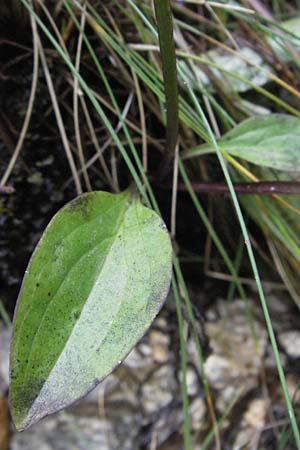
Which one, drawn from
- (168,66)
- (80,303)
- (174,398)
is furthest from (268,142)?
(174,398)

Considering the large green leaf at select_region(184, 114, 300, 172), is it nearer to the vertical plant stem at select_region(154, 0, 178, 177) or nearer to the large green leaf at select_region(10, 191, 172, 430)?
the vertical plant stem at select_region(154, 0, 178, 177)

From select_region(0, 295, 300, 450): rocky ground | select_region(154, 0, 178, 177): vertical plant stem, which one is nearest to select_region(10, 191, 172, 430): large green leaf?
select_region(154, 0, 178, 177): vertical plant stem

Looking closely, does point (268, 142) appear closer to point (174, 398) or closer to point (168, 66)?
point (168, 66)

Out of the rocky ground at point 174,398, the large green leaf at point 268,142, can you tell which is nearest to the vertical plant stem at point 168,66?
the large green leaf at point 268,142

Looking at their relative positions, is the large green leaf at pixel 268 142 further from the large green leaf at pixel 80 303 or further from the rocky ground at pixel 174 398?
the rocky ground at pixel 174 398

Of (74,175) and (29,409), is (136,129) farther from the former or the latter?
(29,409)

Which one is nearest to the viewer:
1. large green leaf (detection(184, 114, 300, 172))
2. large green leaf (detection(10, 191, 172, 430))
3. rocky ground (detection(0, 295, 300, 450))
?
large green leaf (detection(10, 191, 172, 430))
